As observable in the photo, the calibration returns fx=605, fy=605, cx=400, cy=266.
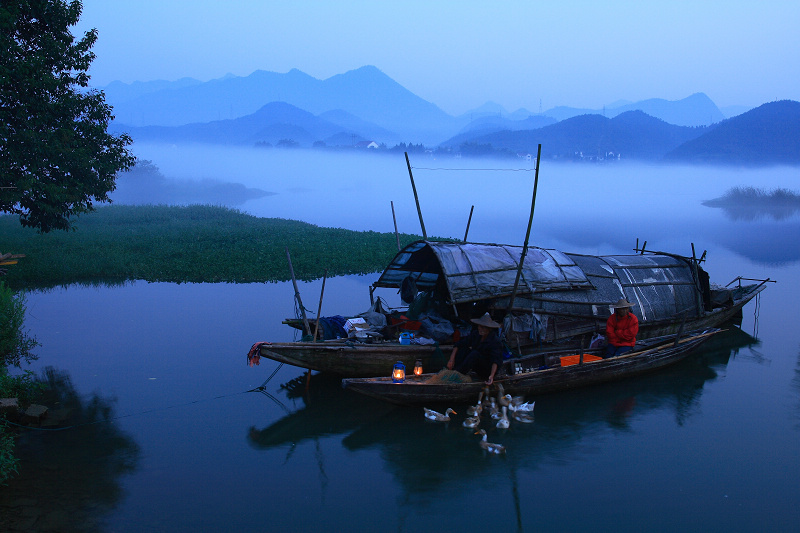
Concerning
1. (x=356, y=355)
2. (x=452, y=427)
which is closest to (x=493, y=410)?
(x=452, y=427)

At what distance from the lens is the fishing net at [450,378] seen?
8.90 meters

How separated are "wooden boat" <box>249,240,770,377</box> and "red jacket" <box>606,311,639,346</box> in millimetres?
399

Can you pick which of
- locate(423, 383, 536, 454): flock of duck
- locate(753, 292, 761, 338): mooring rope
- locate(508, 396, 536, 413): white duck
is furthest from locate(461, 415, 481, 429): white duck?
locate(753, 292, 761, 338): mooring rope

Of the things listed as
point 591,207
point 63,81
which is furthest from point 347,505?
point 591,207

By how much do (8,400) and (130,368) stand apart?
2.75 meters

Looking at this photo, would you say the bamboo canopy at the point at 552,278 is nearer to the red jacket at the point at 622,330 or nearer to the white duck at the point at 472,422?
the red jacket at the point at 622,330

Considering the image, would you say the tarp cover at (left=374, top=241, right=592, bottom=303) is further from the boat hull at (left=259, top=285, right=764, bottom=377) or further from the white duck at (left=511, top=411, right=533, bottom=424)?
the white duck at (left=511, top=411, right=533, bottom=424)

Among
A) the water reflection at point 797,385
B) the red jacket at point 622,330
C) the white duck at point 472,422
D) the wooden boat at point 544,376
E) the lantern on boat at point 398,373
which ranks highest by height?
the red jacket at point 622,330

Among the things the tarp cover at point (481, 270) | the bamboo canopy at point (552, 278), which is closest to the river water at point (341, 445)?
the bamboo canopy at point (552, 278)

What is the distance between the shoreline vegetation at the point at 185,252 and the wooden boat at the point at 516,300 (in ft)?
27.2

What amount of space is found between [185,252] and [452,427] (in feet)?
47.9

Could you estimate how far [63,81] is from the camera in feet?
55.9

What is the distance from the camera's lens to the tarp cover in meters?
9.73

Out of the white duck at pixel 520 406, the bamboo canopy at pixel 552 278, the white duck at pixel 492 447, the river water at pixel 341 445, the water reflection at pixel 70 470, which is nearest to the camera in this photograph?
the water reflection at pixel 70 470
